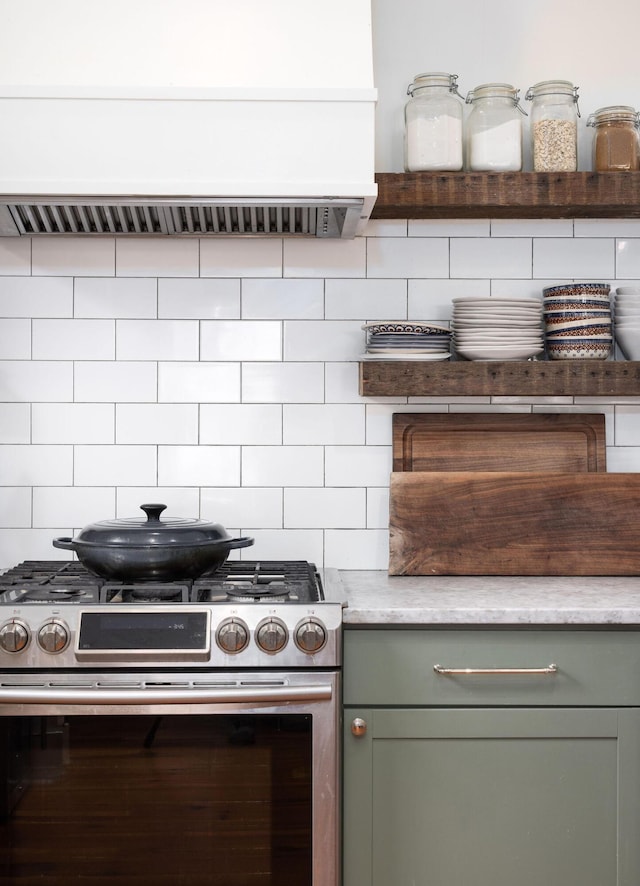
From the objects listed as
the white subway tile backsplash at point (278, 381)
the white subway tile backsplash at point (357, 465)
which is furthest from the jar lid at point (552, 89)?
the white subway tile backsplash at point (357, 465)

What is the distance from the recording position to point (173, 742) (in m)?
1.77

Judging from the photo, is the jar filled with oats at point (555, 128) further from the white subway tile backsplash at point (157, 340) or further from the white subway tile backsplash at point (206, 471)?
the white subway tile backsplash at point (206, 471)

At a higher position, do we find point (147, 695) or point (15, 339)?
point (15, 339)

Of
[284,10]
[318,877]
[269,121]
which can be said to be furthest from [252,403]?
[318,877]

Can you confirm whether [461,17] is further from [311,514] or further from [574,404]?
[311,514]

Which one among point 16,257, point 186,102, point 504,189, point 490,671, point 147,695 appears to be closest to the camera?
point 147,695

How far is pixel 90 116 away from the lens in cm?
198

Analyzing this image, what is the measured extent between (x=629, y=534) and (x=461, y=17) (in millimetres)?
1564

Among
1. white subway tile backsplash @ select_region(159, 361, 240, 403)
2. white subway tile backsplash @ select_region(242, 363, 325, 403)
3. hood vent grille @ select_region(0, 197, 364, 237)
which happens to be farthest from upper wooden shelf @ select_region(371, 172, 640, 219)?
white subway tile backsplash @ select_region(159, 361, 240, 403)

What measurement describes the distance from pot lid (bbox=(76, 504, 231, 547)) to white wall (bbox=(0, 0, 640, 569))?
0.45 m

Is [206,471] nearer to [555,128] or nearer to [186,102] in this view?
[186,102]

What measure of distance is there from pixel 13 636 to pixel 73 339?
0.97 meters

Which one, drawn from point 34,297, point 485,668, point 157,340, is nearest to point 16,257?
point 34,297

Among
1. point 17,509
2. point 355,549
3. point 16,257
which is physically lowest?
point 355,549
